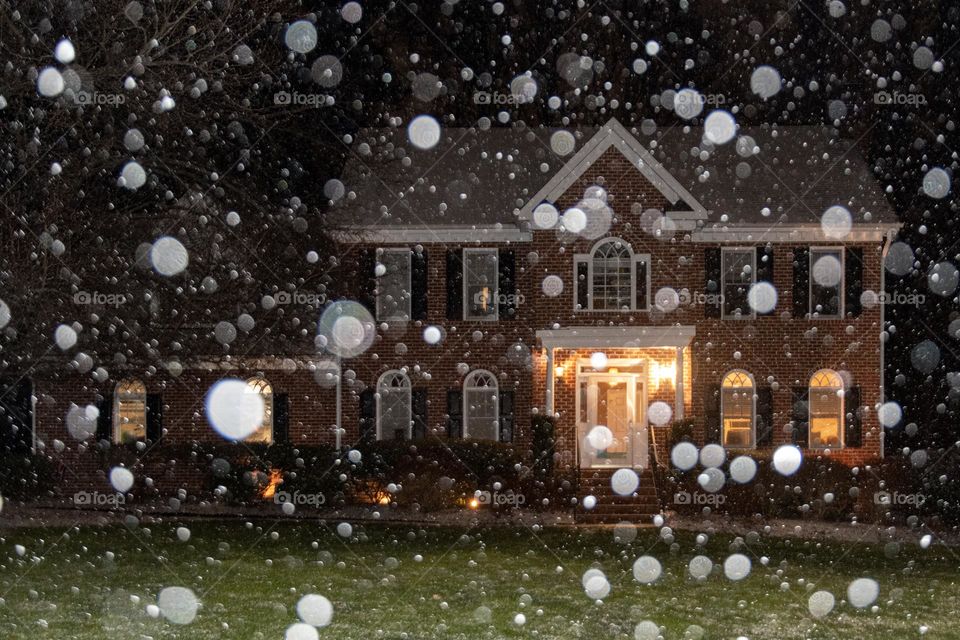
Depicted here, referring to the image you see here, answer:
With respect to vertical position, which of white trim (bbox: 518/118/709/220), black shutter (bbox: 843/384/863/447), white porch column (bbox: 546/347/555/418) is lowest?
black shutter (bbox: 843/384/863/447)

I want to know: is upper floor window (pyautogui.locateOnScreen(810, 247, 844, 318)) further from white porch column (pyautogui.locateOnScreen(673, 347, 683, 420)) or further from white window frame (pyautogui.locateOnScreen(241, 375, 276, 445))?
white window frame (pyautogui.locateOnScreen(241, 375, 276, 445))

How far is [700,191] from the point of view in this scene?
75.8ft

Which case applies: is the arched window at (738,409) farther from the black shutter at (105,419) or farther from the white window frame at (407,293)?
the black shutter at (105,419)

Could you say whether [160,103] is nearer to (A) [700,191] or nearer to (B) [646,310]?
(B) [646,310]

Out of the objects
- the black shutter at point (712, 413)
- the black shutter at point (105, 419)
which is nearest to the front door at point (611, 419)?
the black shutter at point (712, 413)

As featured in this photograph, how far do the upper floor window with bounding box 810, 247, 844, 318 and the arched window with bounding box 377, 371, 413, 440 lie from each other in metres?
8.57

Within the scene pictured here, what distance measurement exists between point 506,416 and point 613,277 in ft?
12.1

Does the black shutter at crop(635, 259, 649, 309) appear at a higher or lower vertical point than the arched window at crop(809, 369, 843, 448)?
higher

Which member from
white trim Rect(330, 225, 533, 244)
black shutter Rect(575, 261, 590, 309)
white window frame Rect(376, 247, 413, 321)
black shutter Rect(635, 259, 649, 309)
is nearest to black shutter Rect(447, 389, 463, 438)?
white window frame Rect(376, 247, 413, 321)

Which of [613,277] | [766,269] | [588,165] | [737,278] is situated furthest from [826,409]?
[588,165]

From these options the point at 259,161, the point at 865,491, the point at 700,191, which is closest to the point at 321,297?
the point at 259,161

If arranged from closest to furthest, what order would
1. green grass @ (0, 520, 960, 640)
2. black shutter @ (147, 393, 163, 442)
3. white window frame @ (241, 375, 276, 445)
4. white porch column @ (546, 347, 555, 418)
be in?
green grass @ (0, 520, 960, 640), white porch column @ (546, 347, 555, 418), black shutter @ (147, 393, 163, 442), white window frame @ (241, 375, 276, 445)

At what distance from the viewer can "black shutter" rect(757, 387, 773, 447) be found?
2194cm

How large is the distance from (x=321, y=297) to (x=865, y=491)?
10.3 metres
